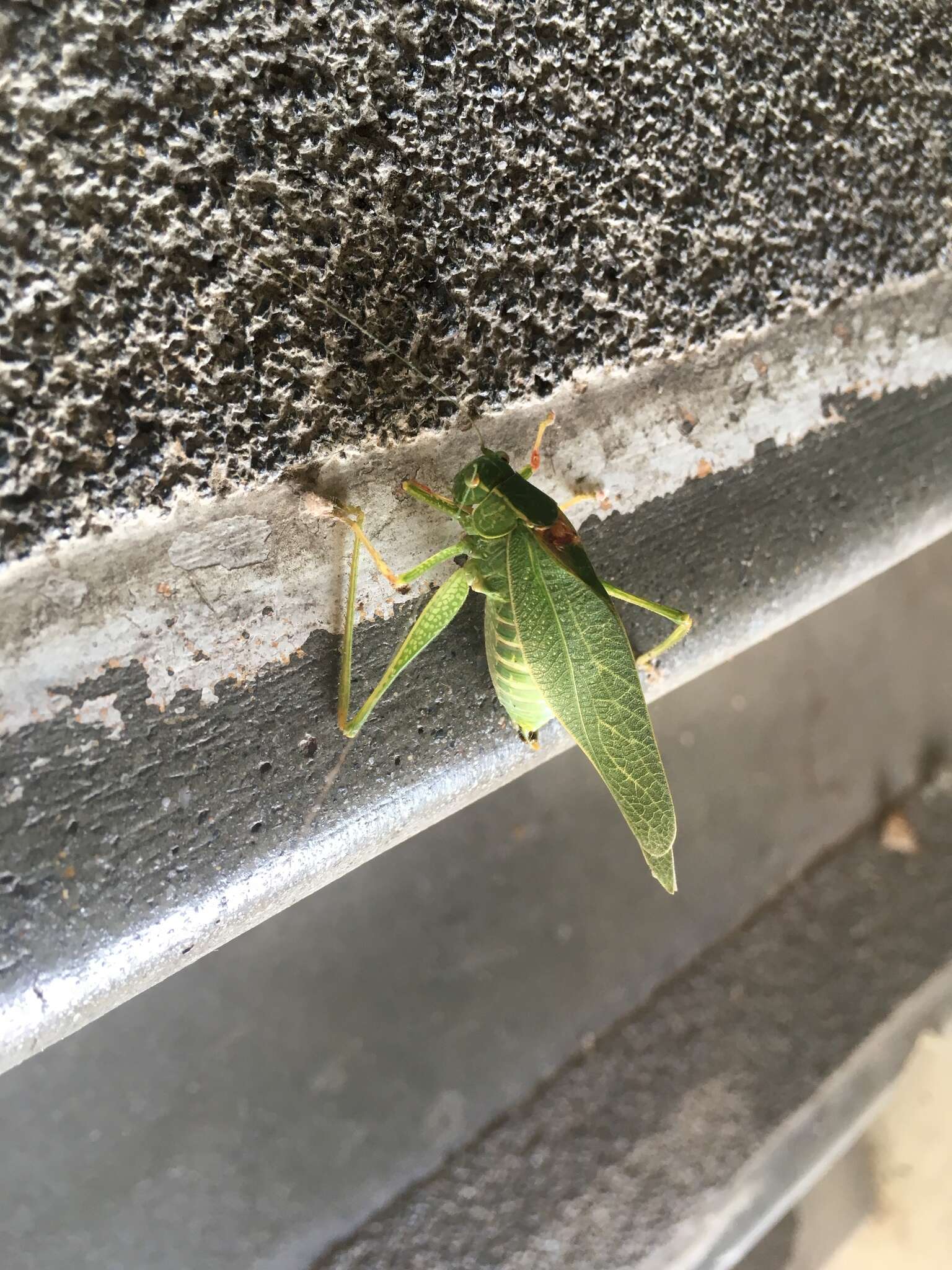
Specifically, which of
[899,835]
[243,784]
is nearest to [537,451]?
[243,784]

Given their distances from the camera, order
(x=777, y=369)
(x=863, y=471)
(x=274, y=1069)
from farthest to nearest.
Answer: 1. (x=274, y=1069)
2. (x=863, y=471)
3. (x=777, y=369)

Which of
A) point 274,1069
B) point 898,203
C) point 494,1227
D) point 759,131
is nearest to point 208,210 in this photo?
point 759,131

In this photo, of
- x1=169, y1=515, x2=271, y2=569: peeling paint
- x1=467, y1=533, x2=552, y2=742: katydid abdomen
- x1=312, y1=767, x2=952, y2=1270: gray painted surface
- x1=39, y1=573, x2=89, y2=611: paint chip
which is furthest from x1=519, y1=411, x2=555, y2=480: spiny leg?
x1=312, y1=767, x2=952, y2=1270: gray painted surface

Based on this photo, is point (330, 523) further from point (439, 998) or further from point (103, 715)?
point (439, 998)

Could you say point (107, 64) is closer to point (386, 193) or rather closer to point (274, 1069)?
point (386, 193)

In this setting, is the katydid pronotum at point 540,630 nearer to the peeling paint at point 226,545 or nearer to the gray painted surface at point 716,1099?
the peeling paint at point 226,545

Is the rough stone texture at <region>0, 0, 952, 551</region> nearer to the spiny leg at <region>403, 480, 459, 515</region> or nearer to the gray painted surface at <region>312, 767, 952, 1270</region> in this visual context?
the spiny leg at <region>403, 480, 459, 515</region>

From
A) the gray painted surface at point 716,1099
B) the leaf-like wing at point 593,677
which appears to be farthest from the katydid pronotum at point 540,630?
the gray painted surface at point 716,1099
